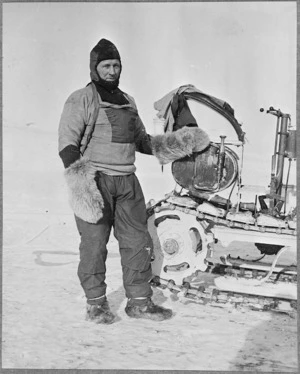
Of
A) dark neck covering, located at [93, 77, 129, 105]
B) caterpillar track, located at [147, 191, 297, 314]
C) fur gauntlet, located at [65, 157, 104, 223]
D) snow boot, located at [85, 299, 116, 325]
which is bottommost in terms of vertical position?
snow boot, located at [85, 299, 116, 325]

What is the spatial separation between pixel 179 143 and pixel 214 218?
0.68 meters

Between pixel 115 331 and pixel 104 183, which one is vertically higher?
Result: pixel 104 183

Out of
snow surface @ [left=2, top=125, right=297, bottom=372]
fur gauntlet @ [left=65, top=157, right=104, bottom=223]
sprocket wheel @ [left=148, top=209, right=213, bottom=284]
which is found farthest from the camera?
sprocket wheel @ [left=148, top=209, right=213, bottom=284]

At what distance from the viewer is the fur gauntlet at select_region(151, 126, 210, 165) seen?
427 cm

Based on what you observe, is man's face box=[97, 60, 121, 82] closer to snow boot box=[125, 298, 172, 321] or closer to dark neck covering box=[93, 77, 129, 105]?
dark neck covering box=[93, 77, 129, 105]

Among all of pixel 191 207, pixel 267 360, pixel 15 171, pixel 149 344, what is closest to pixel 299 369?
pixel 267 360

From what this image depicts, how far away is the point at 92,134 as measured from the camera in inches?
153

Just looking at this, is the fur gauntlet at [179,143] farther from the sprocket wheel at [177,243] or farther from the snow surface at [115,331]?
the snow surface at [115,331]

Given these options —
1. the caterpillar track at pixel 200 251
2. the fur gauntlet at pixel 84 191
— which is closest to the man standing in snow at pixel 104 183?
the fur gauntlet at pixel 84 191

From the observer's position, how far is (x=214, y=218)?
4406 millimetres

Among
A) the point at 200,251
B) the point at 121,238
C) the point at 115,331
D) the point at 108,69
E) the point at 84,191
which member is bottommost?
the point at 115,331

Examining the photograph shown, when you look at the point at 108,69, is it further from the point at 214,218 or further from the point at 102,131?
the point at 214,218

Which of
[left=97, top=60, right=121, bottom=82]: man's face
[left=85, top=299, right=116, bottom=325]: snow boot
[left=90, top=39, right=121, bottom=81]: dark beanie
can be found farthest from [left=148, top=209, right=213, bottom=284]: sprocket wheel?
[left=90, top=39, right=121, bottom=81]: dark beanie

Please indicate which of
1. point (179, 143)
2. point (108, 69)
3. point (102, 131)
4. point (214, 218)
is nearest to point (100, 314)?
point (214, 218)
